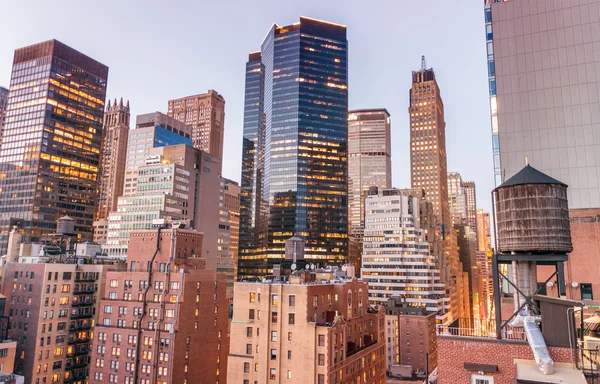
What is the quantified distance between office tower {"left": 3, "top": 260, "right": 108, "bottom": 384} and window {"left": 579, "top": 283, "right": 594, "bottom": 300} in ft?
362

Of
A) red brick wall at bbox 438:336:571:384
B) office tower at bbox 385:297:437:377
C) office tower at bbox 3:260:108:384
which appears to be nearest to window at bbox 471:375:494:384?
red brick wall at bbox 438:336:571:384

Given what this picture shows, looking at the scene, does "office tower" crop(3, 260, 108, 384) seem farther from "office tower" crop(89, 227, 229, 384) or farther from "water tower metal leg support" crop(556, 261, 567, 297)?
"water tower metal leg support" crop(556, 261, 567, 297)

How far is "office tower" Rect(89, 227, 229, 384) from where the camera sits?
98.7m

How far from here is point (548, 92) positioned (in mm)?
71500

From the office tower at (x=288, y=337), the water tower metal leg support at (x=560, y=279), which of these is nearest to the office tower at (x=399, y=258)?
the office tower at (x=288, y=337)

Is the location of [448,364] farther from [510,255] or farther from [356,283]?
[356,283]

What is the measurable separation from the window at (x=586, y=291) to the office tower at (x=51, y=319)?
110 m

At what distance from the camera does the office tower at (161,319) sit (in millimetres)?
98688

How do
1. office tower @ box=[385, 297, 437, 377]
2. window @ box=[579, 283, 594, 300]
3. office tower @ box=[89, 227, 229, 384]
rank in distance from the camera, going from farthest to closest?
office tower @ box=[385, 297, 437, 377] → office tower @ box=[89, 227, 229, 384] → window @ box=[579, 283, 594, 300]

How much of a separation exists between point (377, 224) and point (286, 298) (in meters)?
113

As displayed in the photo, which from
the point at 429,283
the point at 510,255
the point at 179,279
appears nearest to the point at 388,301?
the point at 429,283

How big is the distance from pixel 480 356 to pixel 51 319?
105641mm

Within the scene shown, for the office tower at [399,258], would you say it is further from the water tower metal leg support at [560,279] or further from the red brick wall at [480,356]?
the red brick wall at [480,356]

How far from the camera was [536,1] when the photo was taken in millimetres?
74125
